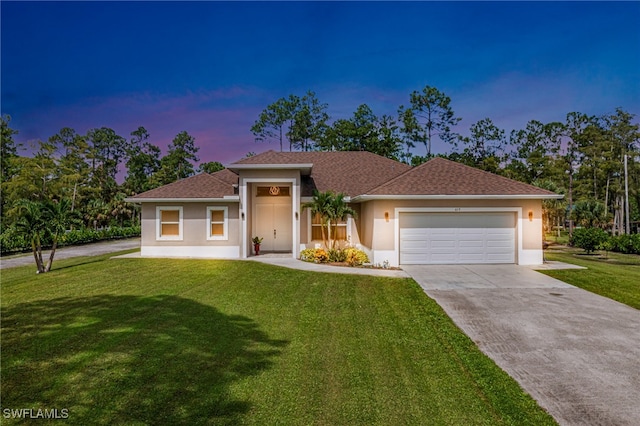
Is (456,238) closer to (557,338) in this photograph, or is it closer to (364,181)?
(364,181)

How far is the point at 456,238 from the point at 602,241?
1282cm

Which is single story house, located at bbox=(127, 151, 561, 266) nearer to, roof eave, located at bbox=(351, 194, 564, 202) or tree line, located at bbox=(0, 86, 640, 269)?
roof eave, located at bbox=(351, 194, 564, 202)

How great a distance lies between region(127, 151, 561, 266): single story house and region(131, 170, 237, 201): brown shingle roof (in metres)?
0.05

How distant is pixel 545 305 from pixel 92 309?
1114 cm

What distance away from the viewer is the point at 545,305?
8.05 meters

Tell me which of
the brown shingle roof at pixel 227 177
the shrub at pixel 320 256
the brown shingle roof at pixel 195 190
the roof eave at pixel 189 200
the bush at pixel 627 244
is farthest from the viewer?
the bush at pixel 627 244

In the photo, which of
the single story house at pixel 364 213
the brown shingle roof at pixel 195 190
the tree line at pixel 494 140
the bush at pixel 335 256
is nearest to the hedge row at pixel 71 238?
the brown shingle roof at pixel 195 190

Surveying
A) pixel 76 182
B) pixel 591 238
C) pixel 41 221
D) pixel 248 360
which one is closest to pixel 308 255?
pixel 248 360

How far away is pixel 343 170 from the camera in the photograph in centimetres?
1936

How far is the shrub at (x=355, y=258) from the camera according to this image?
44.9 feet

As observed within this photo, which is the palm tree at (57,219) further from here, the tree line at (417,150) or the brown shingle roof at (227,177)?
the tree line at (417,150)

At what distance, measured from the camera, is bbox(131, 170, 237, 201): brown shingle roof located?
16.0 m

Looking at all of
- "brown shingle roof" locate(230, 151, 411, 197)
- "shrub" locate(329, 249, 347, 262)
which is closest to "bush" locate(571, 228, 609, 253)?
"brown shingle roof" locate(230, 151, 411, 197)

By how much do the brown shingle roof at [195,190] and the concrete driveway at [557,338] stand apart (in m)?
10.8
